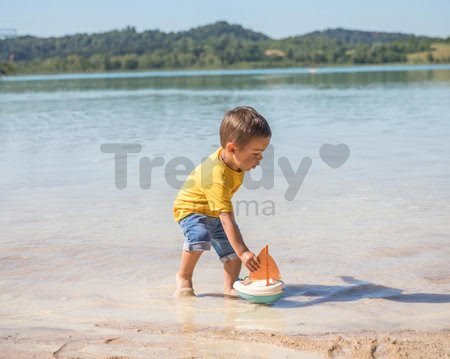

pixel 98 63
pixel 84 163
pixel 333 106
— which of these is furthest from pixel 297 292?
pixel 98 63

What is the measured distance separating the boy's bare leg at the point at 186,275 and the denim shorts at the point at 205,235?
4 cm

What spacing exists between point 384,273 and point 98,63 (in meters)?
120

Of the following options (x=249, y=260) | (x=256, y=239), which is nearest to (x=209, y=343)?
(x=249, y=260)

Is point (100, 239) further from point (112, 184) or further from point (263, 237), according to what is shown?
point (112, 184)

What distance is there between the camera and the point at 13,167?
9.41 m

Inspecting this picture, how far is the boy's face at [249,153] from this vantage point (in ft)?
12.0

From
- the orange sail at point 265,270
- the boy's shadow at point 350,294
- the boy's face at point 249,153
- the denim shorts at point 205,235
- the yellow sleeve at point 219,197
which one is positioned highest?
Result: the boy's face at point 249,153

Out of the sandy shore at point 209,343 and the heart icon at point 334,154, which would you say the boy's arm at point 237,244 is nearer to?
the sandy shore at point 209,343

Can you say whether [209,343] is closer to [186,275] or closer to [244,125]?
[186,275]

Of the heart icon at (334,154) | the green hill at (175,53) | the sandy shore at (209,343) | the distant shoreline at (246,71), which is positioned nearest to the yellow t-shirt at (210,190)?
the sandy shore at (209,343)

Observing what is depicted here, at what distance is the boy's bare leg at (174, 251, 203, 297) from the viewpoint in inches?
155

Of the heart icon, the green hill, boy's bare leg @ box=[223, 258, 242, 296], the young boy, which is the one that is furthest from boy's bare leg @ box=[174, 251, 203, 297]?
the green hill

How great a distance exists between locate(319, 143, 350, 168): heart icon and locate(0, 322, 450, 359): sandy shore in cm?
563

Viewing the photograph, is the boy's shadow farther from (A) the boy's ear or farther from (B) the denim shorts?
(A) the boy's ear
